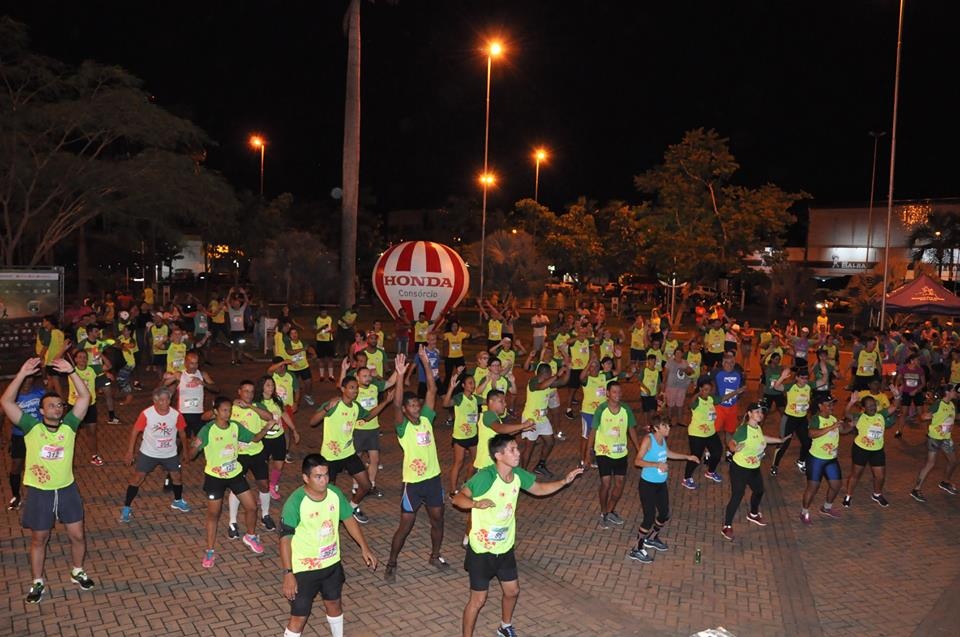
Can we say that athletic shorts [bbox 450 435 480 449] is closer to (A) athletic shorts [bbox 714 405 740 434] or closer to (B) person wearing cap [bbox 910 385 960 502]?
(A) athletic shorts [bbox 714 405 740 434]

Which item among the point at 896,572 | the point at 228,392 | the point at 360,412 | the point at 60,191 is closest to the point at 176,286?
the point at 60,191

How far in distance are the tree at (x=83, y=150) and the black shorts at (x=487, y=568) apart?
70.6ft

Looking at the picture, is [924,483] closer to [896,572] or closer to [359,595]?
[896,572]

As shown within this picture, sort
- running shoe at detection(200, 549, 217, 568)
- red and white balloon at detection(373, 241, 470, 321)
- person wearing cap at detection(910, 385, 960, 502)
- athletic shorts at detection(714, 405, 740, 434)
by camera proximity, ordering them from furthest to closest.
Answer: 1. red and white balloon at detection(373, 241, 470, 321)
2. athletic shorts at detection(714, 405, 740, 434)
3. person wearing cap at detection(910, 385, 960, 502)
4. running shoe at detection(200, 549, 217, 568)

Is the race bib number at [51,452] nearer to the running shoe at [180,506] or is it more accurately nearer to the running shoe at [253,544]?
the running shoe at [253,544]

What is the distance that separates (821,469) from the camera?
9781 mm

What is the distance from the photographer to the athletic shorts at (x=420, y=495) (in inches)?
299

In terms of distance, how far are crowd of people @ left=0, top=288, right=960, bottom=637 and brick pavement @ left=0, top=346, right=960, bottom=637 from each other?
Answer: 0.83 ft

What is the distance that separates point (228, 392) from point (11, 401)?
10900 millimetres

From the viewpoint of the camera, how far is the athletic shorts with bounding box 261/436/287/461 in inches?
360

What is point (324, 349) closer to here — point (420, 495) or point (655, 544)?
point (420, 495)

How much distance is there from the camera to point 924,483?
1189 centimetres

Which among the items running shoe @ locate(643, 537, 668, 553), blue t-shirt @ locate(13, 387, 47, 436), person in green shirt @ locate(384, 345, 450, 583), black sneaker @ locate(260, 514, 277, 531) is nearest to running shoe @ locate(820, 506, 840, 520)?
running shoe @ locate(643, 537, 668, 553)

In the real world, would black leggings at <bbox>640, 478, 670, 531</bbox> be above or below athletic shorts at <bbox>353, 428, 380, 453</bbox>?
below
